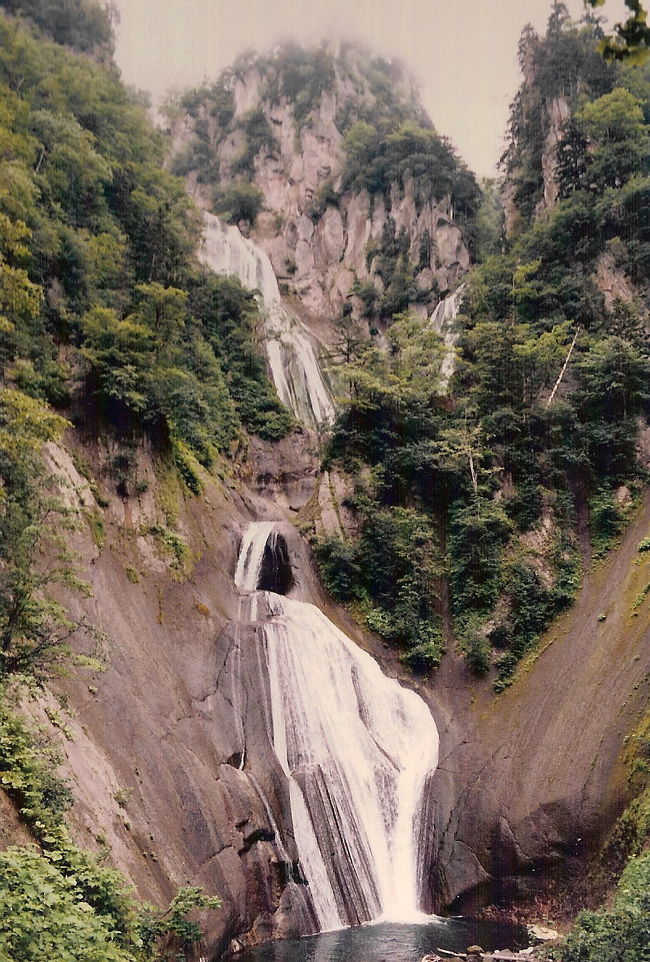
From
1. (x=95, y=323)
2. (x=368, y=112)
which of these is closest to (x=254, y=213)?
(x=368, y=112)

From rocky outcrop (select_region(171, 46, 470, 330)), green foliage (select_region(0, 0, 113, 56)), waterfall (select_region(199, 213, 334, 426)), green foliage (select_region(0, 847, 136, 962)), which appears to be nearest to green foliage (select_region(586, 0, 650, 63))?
green foliage (select_region(0, 847, 136, 962))

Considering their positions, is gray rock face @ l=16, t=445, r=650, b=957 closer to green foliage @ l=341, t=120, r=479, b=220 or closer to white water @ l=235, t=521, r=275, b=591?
white water @ l=235, t=521, r=275, b=591

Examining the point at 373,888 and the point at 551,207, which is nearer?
the point at 373,888

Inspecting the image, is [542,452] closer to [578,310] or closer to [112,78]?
[578,310]

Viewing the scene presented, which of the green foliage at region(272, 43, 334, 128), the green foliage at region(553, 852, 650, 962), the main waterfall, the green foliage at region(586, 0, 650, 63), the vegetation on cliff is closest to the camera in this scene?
the green foliage at region(586, 0, 650, 63)

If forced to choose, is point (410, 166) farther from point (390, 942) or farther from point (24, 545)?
point (390, 942)

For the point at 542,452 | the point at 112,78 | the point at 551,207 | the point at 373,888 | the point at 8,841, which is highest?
the point at 112,78

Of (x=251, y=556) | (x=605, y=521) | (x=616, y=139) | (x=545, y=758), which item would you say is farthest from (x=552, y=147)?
(x=545, y=758)

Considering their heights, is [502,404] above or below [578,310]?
below

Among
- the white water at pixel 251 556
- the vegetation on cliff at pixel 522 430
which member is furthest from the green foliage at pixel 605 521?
the white water at pixel 251 556
